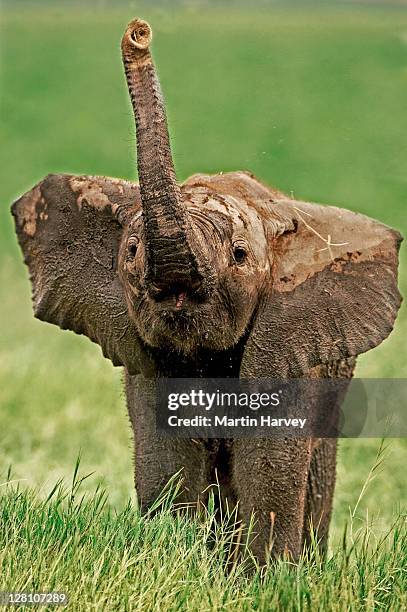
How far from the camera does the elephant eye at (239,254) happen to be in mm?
3955

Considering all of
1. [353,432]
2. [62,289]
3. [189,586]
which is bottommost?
[189,586]

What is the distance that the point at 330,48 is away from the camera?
5.00 meters

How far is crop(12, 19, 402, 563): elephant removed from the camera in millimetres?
3949

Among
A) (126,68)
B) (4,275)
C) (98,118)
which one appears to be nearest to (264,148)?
(126,68)

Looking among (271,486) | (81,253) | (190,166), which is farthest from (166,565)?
(190,166)

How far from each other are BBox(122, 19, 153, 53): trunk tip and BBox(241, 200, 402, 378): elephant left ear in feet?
2.90

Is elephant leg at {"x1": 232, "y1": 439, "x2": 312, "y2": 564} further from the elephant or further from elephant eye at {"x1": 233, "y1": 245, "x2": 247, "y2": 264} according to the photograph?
elephant eye at {"x1": 233, "y1": 245, "x2": 247, "y2": 264}

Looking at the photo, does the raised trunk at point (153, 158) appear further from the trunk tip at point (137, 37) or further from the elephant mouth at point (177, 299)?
the elephant mouth at point (177, 299)

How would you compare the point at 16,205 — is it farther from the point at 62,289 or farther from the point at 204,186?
the point at 204,186

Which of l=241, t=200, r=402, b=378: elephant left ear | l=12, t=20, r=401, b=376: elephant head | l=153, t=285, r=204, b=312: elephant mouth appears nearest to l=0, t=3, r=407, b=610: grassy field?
l=12, t=20, r=401, b=376: elephant head

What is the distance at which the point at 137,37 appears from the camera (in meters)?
3.45

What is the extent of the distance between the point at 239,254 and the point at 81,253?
654mm

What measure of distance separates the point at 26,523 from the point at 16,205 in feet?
3.40

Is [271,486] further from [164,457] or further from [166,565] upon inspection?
[166,565]
